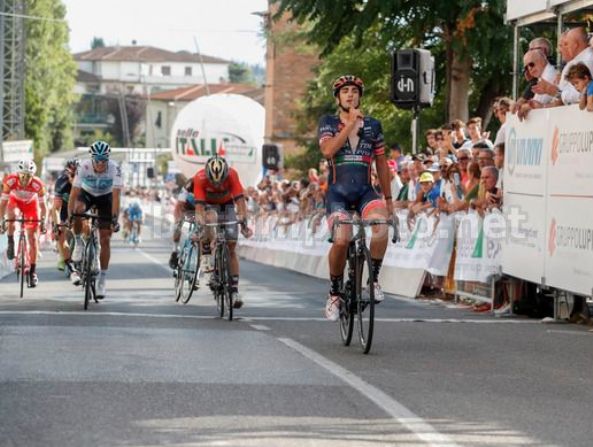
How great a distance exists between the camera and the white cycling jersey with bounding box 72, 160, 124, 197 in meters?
18.2

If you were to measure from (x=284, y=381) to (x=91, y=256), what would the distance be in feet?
27.1

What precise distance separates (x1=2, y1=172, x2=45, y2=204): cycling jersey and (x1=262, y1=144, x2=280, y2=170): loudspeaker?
2919 cm

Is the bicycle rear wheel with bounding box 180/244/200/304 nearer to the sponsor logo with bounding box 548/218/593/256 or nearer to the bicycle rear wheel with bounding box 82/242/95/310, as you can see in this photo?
the bicycle rear wheel with bounding box 82/242/95/310

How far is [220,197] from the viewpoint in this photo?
56.7 feet

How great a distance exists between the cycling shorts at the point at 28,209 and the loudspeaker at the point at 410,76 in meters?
5.46

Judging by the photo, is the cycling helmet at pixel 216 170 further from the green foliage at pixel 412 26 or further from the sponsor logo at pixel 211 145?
the sponsor logo at pixel 211 145

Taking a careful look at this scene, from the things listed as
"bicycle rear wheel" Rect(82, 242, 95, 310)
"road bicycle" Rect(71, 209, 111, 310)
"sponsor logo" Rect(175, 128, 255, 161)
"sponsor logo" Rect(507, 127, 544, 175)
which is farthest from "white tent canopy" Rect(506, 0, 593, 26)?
"sponsor logo" Rect(175, 128, 255, 161)

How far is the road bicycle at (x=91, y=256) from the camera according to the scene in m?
17.8

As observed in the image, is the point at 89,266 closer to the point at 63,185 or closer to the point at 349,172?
the point at 63,185

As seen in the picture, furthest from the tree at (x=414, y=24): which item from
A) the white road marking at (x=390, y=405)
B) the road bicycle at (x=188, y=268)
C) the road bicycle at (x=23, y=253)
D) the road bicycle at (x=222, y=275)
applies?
the white road marking at (x=390, y=405)

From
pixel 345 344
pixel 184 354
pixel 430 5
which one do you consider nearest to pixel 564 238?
pixel 345 344

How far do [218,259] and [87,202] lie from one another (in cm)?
241

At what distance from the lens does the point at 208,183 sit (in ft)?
56.3

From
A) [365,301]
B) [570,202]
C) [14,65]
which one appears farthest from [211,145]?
[365,301]
